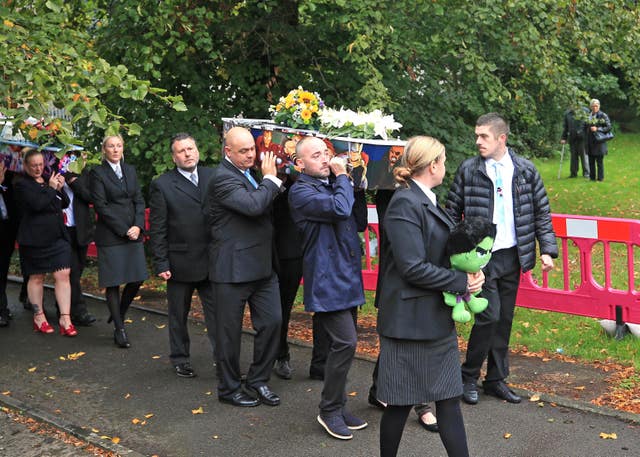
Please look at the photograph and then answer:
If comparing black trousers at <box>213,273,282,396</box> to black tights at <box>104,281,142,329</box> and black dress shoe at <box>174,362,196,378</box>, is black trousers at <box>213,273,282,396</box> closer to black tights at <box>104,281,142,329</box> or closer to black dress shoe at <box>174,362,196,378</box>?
black dress shoe at <box>174,362,196,378</box>

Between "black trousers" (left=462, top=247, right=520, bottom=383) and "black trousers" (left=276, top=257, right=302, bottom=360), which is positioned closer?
"black trousers" (left=462, top=247, right=520, bottom=383)

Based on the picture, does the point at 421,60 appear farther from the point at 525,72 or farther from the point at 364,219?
the point at 364,219

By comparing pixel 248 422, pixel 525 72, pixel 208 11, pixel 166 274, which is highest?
pixel 208 11

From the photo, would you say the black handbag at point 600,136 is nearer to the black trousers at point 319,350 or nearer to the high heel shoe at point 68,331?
the high heel shoe at point 68,331

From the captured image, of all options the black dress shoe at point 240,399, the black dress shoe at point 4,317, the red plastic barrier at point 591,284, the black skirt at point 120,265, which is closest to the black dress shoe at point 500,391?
the black dress shoe at point 240,399

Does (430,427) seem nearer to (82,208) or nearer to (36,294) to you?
(82,208)

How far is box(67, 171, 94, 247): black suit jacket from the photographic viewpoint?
841cm

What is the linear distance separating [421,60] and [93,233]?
493 centimetres

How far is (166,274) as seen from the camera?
7.12 meters

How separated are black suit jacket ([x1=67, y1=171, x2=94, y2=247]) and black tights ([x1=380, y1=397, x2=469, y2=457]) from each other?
4.54 metres

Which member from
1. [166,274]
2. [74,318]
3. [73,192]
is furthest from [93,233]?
[166,274]

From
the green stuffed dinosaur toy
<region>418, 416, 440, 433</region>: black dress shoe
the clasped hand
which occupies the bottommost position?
<region>418, 416, 440, 433</region>: black dress shoe

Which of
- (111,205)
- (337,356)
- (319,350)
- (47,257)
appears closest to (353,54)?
(111,205)

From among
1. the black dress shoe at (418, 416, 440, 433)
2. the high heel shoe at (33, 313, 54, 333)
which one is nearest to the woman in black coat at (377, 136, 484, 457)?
the black dress shoe at (418, 416, 440, 433)
